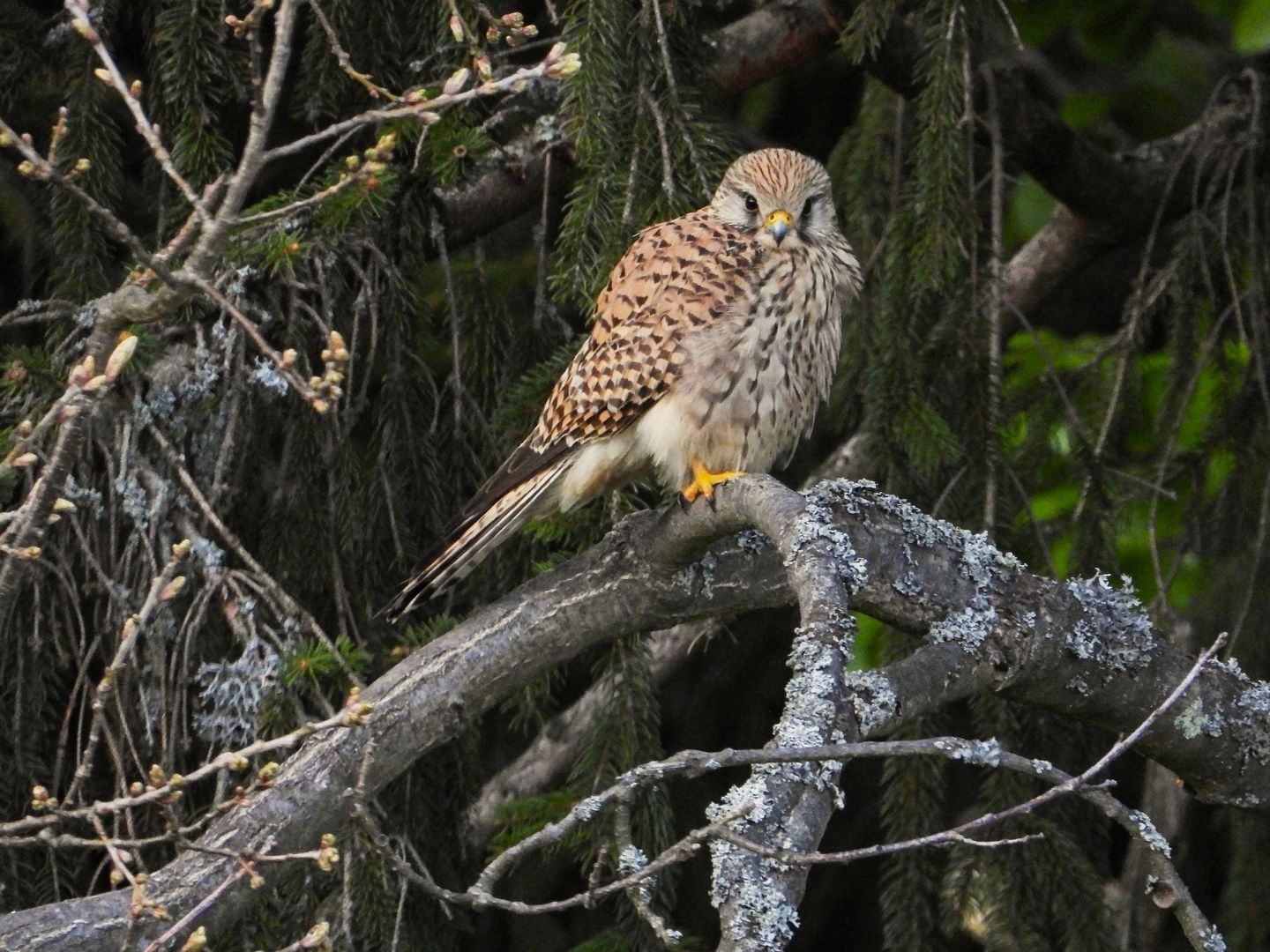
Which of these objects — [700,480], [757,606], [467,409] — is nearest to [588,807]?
[757,606]

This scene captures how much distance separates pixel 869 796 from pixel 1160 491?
1565 mm

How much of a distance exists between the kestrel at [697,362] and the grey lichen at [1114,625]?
731mm

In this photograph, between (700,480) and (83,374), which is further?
(700,480)

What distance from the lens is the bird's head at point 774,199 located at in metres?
3.42

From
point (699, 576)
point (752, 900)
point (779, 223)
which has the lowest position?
point (699, 576)

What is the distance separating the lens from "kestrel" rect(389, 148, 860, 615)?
10.4ft

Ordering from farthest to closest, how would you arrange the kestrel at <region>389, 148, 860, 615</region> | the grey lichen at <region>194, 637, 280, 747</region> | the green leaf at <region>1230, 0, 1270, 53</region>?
the green leaf at <region>1230, 0, 1270, 53</region>, the kestrel at <region>389, 148, 860, 615</region>, the grey lichen at <region>194, 637, 280, 747</region>

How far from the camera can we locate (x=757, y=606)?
111 inches

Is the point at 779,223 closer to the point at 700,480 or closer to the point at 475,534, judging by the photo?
the point at 700,480

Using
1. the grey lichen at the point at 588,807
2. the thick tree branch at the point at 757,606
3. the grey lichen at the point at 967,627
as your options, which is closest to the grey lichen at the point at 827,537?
the thick tree branch at the point at 757,606

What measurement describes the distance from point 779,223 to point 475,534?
0.94 metres

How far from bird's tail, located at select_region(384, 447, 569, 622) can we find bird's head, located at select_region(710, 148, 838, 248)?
734 millimetres

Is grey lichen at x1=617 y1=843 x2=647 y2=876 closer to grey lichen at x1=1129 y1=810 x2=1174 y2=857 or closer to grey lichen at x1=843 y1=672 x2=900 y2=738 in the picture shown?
grey lichen at x1=843 y1=672 x2=900 y2=738

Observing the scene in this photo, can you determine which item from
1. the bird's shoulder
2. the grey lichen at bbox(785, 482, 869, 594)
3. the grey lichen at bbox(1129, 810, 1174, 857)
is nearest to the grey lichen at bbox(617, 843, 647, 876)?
the grey lichen at bbox(785, 482, 869, 594)
